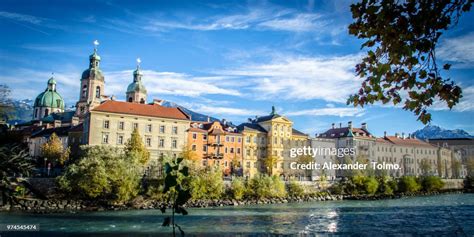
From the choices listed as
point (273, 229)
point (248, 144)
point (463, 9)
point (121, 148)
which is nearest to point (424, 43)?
point (463, 9)

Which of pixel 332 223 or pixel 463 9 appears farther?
pixel 332 223

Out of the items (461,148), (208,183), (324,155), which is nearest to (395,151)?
(324,155)

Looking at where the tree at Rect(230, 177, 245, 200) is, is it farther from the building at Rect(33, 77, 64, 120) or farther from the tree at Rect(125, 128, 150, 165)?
the building at Rect(33, 77, 64, 120)

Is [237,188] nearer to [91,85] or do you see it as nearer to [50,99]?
[91,85]

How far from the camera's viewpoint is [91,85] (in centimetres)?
8856

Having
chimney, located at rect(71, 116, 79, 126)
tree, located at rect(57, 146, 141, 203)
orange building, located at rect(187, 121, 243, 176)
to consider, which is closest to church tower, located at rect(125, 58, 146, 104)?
chimney, located at rect(71, 116, 79, 126)

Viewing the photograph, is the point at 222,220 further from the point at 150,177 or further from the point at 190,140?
the point at 190,140

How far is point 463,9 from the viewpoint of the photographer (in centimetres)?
496

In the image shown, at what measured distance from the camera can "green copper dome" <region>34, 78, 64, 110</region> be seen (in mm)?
108037

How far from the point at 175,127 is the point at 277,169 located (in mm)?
23440

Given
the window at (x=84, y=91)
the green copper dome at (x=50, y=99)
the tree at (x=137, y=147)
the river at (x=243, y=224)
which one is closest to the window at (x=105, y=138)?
the tree at (x=137, y=147)

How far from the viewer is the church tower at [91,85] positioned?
87500mm

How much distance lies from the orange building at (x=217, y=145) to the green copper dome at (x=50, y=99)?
60.5 meters

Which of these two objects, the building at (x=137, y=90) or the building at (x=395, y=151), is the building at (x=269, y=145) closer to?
the building at (x=395, y=151)
